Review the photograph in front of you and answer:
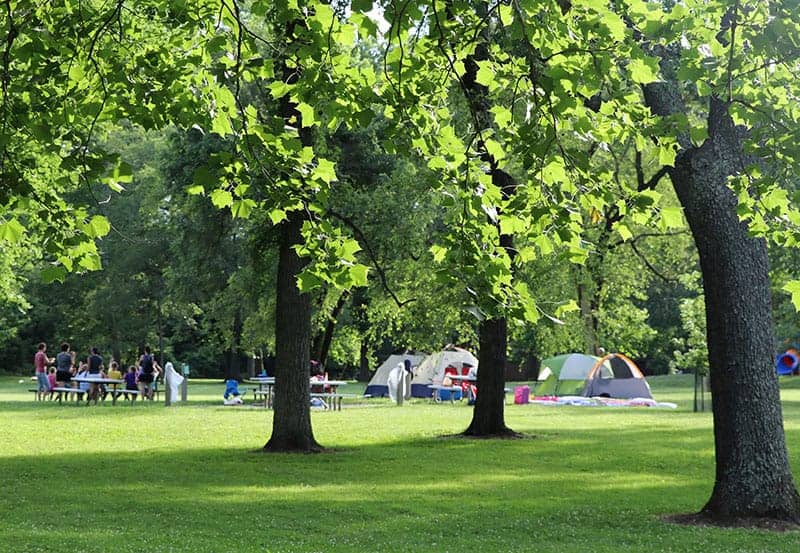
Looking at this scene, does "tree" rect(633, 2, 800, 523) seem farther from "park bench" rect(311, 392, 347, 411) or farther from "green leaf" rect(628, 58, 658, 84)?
"park bench" rect(311, 392, 347, 411)

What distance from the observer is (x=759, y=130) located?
6996 millimetres

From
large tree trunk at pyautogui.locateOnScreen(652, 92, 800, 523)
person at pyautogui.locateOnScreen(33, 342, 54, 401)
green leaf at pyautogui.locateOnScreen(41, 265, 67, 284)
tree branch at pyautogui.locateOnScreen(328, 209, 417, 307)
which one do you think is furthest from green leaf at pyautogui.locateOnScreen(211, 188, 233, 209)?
person at pyautogui.locateOnScreen(33, 342, 54, 401)

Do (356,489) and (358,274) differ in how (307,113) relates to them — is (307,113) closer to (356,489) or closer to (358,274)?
(358,274)

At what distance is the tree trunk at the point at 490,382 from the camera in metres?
20.8

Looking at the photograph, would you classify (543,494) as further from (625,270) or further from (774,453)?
(625,270)

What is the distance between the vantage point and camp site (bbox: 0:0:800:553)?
22.5 ft

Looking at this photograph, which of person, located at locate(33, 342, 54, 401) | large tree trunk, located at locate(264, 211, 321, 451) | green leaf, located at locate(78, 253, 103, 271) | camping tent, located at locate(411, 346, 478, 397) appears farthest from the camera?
camping tent, located at locate(411, 346, 478, 397)

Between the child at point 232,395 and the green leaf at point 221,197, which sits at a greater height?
the green leaf at point 221,197

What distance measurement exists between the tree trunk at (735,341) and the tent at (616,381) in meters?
27.6

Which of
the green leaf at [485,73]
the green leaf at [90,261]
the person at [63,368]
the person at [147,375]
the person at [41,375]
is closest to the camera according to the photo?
the green leaf at [485,73]

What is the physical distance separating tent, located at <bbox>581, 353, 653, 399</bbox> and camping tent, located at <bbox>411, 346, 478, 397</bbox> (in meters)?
4.53

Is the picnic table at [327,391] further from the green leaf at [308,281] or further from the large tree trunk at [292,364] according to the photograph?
the green leaf at [308,281]

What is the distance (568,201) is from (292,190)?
69.2 inches

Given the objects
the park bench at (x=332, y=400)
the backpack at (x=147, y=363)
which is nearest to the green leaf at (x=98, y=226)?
the park bench at (x=332, y=400)
